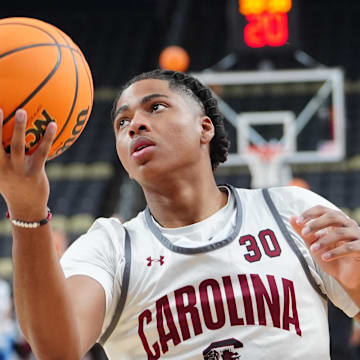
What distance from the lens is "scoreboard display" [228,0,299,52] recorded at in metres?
7.12

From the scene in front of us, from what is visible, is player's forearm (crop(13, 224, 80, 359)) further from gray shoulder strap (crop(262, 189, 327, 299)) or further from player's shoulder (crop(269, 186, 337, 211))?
player's shoulder (crop(269, 186, 337, 211))

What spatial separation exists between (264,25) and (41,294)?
227 inches

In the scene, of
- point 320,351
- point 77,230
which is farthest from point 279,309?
point 77,230

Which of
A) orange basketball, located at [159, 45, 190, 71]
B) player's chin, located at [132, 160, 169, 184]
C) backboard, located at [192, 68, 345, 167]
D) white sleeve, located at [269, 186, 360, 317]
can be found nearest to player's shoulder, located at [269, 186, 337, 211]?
white sleeve, located at [269, 186, 360, 317]

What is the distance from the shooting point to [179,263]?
2.29 m

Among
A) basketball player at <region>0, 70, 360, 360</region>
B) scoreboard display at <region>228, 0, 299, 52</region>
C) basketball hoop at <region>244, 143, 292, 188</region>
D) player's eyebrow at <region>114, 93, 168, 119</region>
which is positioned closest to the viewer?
basketball player at <region>0, 70, 360, 360</region>

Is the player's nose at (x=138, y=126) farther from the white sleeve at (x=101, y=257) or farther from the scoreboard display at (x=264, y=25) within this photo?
the scoreboard display at (x=264, y=25)

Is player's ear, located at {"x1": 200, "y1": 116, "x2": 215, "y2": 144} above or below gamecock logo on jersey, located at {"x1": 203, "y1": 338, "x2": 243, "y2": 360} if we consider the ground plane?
above

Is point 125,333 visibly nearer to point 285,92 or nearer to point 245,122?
point 245,122

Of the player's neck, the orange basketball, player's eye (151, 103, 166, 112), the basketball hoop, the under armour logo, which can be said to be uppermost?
player's eye (151, 103, 166, 112)

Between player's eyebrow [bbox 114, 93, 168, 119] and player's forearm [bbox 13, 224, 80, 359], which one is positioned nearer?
player's forearm [bbox 13, 224, 80, 359]

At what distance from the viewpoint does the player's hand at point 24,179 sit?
1.74 meters

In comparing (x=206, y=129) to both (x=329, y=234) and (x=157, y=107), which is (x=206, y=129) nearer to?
(x=157, y=107)

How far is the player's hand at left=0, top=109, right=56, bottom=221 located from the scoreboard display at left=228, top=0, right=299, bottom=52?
554 cm
